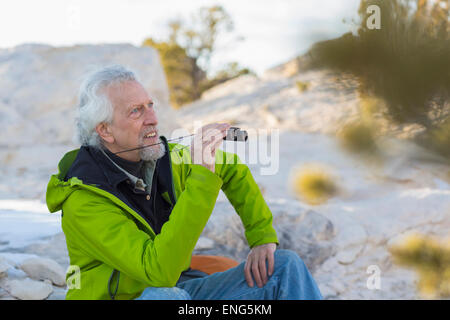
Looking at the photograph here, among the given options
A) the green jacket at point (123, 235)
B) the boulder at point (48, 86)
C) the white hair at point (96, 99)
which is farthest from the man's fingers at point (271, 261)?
the boulder at point (48, 86)

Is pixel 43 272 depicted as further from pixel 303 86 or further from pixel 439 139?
pixel 303 86

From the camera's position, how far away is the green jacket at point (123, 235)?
1.44 metres

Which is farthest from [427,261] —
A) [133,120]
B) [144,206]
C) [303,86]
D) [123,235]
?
[303,86]

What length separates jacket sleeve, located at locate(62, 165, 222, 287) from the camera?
144cm

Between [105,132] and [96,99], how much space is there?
13cm

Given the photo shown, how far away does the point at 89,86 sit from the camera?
183 cm

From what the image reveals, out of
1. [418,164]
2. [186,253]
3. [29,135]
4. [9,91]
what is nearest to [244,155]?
[418,164]

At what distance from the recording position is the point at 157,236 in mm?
1479

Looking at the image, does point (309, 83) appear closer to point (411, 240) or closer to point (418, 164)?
point (418, 164)

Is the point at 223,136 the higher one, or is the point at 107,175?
the point at 223,136

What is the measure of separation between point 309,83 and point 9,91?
5481mm

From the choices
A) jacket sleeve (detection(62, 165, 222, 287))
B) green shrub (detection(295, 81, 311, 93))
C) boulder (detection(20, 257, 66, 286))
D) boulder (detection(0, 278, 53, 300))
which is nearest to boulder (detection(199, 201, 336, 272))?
boulder (detection(20, 257, 66, 286))

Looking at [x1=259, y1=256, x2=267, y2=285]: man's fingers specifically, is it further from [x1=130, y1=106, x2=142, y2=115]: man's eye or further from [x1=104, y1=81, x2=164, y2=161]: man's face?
[x1=130, y1=106, x2=142, y2=115]: man's eye

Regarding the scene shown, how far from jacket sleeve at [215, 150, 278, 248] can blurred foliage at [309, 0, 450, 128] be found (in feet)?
8.76
